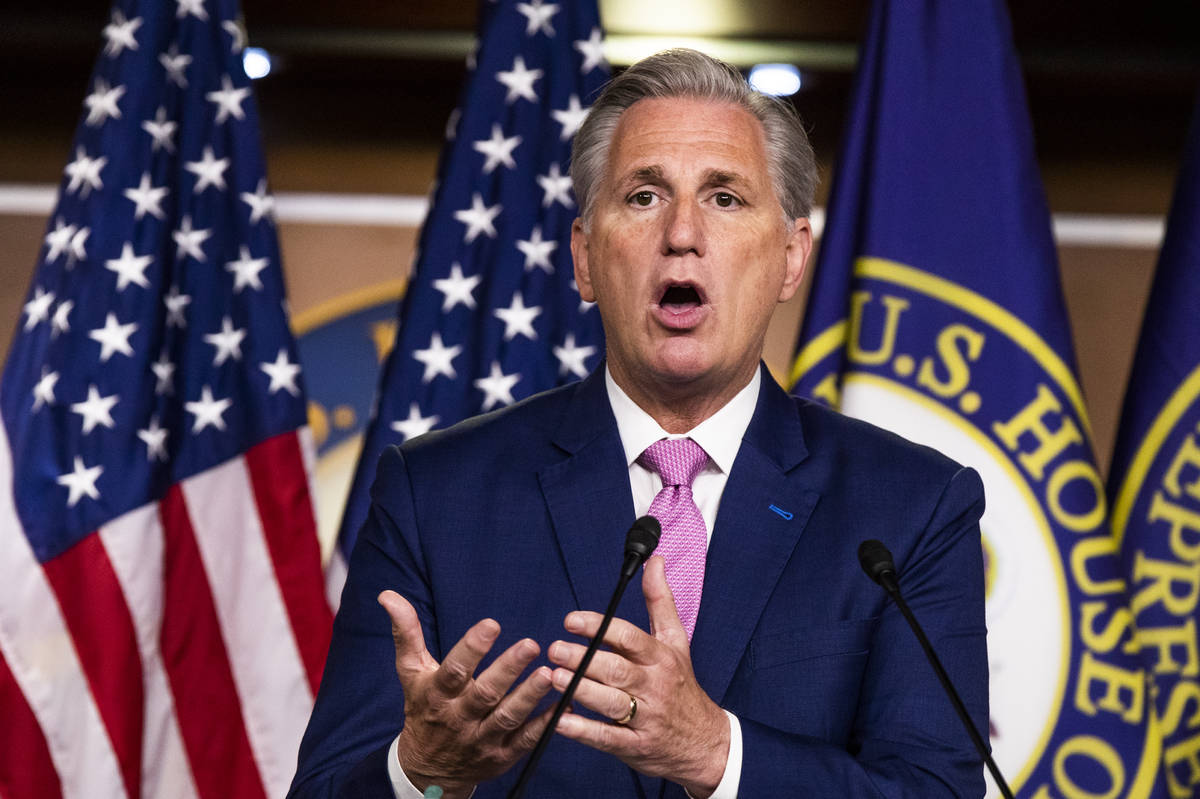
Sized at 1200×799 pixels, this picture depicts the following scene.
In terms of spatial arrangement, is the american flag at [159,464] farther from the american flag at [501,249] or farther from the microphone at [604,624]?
the microphone at [604,624]

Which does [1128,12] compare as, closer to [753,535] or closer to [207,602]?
[753,535]

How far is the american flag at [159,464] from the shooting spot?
10.0 feet

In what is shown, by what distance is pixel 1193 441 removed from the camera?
3.04 meters

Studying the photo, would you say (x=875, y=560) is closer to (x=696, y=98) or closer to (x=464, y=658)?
(x=464, y=658)

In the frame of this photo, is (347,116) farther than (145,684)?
Yes

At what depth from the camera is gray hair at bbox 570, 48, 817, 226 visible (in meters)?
1.87

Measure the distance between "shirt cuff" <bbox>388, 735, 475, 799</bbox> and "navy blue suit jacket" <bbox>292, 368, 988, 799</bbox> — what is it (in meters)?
0.03

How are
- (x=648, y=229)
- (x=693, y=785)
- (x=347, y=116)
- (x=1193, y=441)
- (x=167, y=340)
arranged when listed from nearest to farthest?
(x=693, y=785)
(x=648, y=229)
(x=1193, y=441)
(x=167, y=340)
(x=347, y=116)

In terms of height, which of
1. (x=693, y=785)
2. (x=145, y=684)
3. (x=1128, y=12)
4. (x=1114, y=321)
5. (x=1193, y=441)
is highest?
(x=1128, y=12)

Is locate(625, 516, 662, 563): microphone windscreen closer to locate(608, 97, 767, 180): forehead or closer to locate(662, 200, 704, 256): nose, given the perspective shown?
locate(662, 200, 704, 256): nose

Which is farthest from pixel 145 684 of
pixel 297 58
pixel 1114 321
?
pixel 1114 321

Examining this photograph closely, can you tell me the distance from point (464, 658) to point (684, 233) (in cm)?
76

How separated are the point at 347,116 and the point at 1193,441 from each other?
2.77m

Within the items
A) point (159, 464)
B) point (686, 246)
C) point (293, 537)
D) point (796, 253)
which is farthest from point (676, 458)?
point (159, 464)
